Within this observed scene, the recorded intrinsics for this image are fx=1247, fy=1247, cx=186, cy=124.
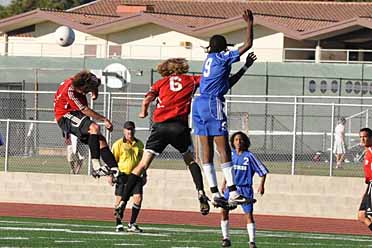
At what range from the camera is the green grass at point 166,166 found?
30156 millimetres

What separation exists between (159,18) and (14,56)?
8.24 meters

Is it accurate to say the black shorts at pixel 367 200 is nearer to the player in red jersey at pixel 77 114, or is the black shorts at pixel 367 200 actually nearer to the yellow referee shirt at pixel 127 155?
the yellow referee shirt at pixel 127 155

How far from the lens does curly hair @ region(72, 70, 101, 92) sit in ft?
56.0

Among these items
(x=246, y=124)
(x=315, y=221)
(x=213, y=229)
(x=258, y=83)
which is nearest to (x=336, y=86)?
(x=258, y=83)

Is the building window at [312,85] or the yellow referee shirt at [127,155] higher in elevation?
the building window at [312,85]

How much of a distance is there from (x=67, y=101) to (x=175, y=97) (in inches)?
84.4

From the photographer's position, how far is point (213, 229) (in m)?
23.0

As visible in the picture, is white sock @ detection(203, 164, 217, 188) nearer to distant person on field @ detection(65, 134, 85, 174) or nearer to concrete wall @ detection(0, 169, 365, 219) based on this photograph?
concrete wall @ detection(0, 169, 365, 219)

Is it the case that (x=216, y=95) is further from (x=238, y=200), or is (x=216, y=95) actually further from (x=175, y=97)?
(x=238, y=200)

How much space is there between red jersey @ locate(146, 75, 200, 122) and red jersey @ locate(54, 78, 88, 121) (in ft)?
5.68

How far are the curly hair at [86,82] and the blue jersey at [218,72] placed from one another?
233 cm

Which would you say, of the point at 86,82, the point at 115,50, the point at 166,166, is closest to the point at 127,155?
the point at 86,82

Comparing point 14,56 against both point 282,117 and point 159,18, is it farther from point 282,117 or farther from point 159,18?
point 282,117

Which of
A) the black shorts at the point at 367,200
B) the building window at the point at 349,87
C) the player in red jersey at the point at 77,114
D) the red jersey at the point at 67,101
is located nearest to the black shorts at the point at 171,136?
the player in red jersey at the point at 77,114
